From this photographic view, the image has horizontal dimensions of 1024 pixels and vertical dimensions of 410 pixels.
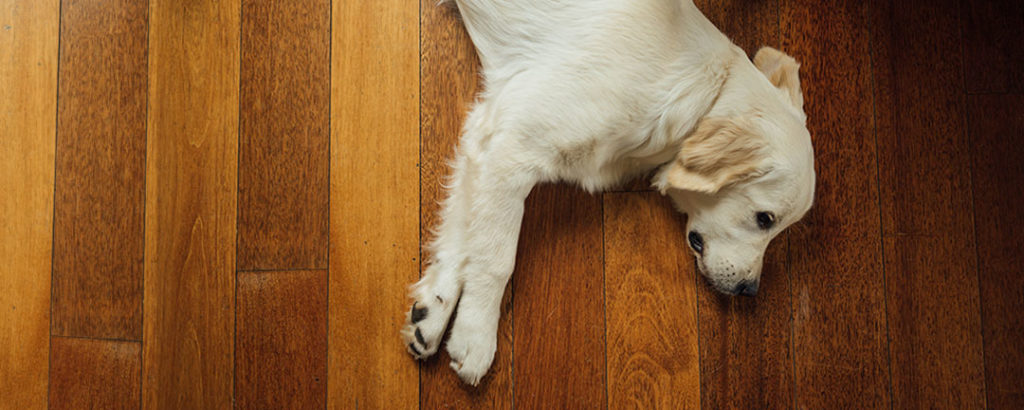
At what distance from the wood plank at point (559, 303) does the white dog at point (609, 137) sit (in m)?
0.13

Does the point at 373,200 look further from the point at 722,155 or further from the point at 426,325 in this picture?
the point at 722,155

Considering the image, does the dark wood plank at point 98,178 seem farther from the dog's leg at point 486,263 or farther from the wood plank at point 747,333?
the wood plank at point 747,333

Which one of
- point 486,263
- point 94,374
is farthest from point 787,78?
point 94,374

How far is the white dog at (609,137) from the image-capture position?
121 cm

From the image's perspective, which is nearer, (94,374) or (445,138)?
(94,374)

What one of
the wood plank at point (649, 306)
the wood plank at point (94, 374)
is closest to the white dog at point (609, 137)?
the wood plank at point (649, 306)

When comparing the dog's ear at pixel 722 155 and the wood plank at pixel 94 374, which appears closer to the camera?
the dog's ear at pixel 722 155

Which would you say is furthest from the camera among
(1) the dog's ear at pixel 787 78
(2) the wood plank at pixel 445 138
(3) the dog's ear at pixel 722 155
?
(2) the wood plank at pixel 445 138

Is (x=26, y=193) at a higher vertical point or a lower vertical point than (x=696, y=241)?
higher

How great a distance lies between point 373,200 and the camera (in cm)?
147

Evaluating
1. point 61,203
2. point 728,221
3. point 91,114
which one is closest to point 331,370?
point 61,203

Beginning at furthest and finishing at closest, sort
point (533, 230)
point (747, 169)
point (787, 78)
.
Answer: point (533, 230)
point (787, 78)
point (747, 169)

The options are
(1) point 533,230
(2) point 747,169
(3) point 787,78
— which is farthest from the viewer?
(1) point 533,230

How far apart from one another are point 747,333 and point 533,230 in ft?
2.06
